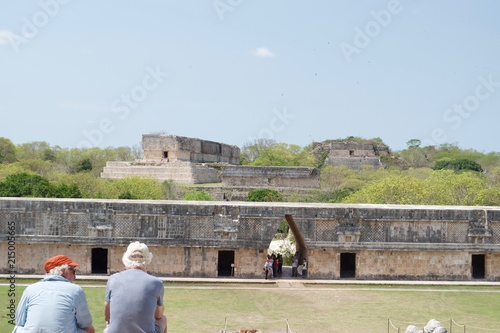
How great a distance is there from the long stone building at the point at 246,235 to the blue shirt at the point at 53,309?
481 inches

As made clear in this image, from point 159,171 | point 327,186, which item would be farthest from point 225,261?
point 327,186

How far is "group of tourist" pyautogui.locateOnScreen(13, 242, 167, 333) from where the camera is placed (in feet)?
12.8

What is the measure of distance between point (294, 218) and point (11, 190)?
46.5ft

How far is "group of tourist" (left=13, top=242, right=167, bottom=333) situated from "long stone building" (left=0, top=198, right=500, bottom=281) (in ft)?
39.3

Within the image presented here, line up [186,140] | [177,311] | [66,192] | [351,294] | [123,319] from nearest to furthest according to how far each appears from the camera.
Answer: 1. [123,319]
2. [177,311]
3. [351,294]
4. [66,192]
5. [186,140]

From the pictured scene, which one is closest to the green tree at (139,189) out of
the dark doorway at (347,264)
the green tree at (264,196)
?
the green tree at (264,196)

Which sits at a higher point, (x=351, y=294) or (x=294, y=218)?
(x=294, y=218)

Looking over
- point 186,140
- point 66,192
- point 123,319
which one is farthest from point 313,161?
point 123,319

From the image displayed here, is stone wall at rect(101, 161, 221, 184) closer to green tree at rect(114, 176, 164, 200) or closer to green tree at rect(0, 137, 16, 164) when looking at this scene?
green tree at rect(114, 176, 164, 200)

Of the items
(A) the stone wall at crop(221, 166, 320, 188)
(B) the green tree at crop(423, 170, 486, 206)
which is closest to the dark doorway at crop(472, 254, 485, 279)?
(B) the green tree at crop(423, 170, 486, 206)

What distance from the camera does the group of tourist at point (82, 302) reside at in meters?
3.90

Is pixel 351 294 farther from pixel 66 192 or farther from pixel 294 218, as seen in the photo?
pixel 66 192

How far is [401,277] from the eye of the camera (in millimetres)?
16469

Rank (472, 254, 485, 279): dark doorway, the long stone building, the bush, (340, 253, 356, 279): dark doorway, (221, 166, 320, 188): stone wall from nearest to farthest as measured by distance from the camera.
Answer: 1. the long stone building
2. (472, 254, 485, 279): dark doorway
3. (340, 253, 356, 279): dark doorway
4. the bush
5. (221, 166, 320, 188): stone wall
